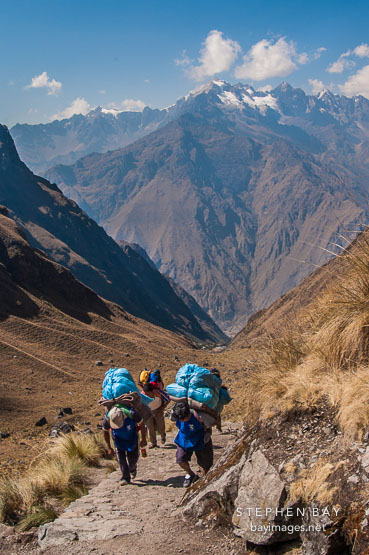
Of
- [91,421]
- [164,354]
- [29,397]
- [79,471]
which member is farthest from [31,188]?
[79,471]

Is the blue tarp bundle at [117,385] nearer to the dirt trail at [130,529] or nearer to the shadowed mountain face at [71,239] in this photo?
the dirt trail at [130,529]

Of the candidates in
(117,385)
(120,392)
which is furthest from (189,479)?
(117,385)

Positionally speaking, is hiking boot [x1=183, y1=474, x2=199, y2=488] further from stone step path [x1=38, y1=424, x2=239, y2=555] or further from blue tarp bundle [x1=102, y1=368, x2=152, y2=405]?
blue tarp bundle [x1=102, y1=368, x2=152, y2=405]

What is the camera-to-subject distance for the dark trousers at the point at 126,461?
778 cm

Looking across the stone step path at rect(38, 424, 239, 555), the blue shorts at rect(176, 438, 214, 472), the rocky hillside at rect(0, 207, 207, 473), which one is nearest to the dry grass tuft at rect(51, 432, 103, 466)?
the stone step path at rect(38, 424, 239, 555)

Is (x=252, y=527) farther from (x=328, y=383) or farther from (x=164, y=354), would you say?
(x=164, y=354)

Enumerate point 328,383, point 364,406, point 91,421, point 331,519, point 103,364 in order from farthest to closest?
point 103,364 → point 91,421 → point 328,383 → point 364,406 → point 331,519

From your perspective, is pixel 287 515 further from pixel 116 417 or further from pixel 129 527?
pixel 116 417

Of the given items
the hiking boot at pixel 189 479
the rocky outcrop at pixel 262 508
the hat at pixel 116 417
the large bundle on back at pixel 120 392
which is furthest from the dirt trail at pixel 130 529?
the large bundle on back at pixel 120 392

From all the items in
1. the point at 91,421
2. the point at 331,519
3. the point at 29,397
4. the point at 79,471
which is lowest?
the point at 29,397

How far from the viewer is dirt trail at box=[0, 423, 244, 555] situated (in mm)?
4914

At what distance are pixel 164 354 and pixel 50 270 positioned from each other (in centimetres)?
1959

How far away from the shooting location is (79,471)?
835cm

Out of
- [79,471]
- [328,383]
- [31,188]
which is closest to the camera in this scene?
[328,383]
